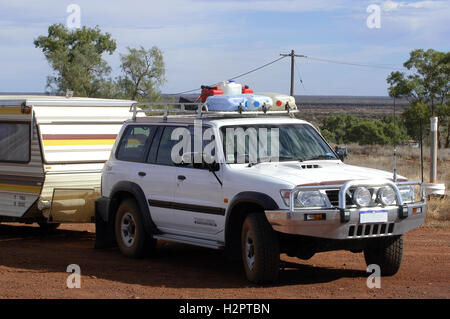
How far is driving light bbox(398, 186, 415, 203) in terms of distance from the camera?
27.0ft

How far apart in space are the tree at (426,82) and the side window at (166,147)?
36889 mm

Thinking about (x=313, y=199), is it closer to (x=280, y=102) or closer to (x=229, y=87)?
(x=280, y=102)

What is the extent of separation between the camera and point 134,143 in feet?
33.8

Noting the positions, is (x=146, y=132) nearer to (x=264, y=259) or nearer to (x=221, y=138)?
(x=221, y=138)

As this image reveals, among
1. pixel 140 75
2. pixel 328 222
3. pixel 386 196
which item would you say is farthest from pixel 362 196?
pixel 140 75

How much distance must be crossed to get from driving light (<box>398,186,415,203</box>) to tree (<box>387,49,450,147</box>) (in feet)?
123

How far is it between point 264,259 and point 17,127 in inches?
230

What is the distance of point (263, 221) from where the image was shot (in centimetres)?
788

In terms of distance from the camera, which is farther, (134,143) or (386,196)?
(134,143)

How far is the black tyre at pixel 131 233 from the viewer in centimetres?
991

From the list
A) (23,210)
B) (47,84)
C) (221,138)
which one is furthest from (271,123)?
(47,84)

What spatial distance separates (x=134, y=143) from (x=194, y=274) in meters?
2.25

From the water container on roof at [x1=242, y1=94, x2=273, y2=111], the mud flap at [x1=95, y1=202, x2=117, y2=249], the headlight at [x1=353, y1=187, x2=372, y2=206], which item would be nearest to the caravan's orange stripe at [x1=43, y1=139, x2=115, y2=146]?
the mud flap at [x1=95, y1=202, x2=117, y2=249]

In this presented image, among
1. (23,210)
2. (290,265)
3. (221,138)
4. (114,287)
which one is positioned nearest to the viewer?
(114,287)
